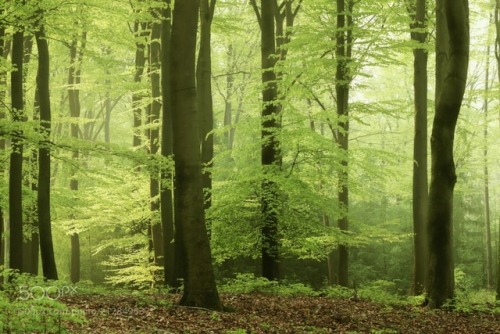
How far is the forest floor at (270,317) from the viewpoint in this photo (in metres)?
6.89

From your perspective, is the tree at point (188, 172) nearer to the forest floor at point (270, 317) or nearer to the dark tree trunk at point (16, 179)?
the forest floor at point (270, 317)

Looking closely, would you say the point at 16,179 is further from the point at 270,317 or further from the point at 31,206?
the point at 270,317

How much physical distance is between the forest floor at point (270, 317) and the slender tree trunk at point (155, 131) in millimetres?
5195

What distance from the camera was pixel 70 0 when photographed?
11.2 meters

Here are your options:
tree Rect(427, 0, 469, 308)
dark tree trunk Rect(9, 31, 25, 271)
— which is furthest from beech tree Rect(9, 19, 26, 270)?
tree Rect(427, 0, 469, 308)

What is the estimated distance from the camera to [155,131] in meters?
16.3

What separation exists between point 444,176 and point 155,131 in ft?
31.4

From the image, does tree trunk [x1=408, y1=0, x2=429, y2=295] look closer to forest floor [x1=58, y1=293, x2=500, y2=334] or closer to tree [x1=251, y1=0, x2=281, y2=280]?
forest floor [x1=58, y1=293, x2=500, y2=334]

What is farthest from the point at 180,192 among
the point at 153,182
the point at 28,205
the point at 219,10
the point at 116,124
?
the point at 116,124

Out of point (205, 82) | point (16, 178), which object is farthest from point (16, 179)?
point (205, 82)

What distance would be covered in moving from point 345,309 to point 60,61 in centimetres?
1880

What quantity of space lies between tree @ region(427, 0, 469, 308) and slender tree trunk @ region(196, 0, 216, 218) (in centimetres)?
615

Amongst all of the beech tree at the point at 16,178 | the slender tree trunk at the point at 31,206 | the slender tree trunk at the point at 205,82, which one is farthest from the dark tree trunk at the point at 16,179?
the slender tree trunk at the point at 205,82

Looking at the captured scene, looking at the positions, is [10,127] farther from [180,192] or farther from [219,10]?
[219,10]
